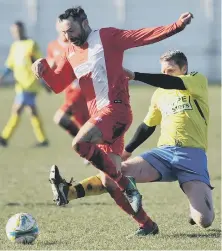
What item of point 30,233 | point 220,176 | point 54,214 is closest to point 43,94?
point 220,176

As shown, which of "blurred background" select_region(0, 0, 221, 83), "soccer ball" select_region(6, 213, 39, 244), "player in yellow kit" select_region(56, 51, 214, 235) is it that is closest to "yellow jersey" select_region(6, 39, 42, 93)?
"player in yellow kit" select_region(56, 51, 214, 235)

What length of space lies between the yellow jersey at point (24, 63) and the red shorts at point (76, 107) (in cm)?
289

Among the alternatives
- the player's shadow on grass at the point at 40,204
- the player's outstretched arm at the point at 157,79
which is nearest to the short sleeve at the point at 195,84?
the player's outstretched arm at the point at 157,79

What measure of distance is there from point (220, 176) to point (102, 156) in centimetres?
477

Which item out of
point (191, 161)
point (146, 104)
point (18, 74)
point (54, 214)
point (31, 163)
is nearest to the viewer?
point (191, 161)

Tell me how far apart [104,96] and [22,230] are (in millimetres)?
1331

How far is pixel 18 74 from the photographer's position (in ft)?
50.5

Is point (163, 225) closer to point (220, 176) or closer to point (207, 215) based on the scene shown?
point (207, 215)

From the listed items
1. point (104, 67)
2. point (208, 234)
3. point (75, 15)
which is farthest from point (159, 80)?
point (208, 234)

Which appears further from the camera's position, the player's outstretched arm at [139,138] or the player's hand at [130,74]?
the player's outstretched arm at [139,138]

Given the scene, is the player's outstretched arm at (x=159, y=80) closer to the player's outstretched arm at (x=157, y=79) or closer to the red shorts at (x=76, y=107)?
the player's outstretched arm at (x=157, y=79)

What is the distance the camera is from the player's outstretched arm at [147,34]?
22.5 ft

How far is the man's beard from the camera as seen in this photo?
23.7ft

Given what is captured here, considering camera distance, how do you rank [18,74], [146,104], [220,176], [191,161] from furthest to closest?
[146,104], [18,74], [220,176], [191,161]
